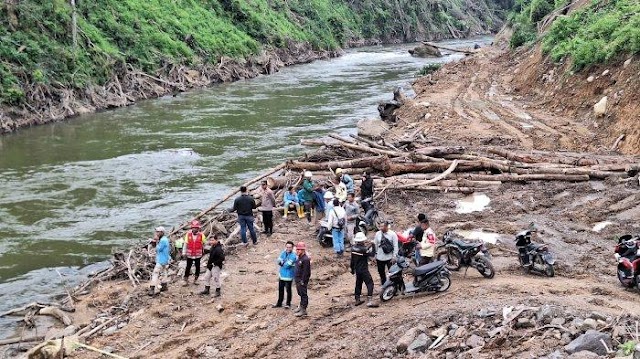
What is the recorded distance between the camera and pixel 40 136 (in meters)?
29.7

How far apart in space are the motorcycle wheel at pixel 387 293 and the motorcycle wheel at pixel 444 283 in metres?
0.81

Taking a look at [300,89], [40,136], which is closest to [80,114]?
[40,136]

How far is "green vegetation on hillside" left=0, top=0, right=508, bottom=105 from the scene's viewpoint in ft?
112

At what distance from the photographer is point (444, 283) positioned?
11.8 meters

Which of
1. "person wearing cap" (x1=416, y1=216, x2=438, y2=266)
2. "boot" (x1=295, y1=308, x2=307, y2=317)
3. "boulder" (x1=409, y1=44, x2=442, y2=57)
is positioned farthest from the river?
"boulder" (x1=409, y1=44, x2=442, y2=57)

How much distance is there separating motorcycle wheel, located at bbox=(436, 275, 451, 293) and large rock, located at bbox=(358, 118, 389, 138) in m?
15.1

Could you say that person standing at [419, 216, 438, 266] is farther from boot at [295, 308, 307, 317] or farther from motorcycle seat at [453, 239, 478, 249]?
boot at [295, 308, 307, 317]

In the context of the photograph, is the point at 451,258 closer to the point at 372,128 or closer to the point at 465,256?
the point at 465,256

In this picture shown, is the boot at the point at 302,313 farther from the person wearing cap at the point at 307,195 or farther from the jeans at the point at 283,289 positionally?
the person wearing cap at the point at 307,195

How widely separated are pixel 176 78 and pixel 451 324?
120 feet

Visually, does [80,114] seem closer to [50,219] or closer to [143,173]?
[143,173]

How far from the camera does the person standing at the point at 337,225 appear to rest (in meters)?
14.9

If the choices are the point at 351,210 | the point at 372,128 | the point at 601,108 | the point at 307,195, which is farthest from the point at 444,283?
the point at 372,128

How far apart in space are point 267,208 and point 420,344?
Answer: 7.92 metres
